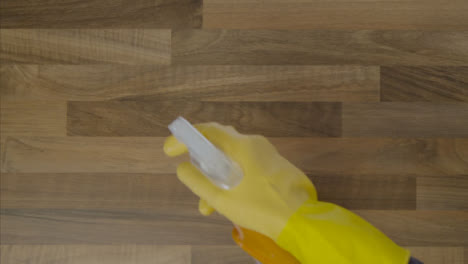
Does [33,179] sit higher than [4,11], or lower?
lower

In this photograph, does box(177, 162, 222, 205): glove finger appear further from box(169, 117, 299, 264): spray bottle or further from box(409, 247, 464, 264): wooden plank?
box(409, 247, 464, 264): wooden plank

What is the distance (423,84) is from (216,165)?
53 cm

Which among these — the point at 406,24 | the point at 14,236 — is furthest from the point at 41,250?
the point at 406,24

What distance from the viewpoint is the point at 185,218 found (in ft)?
2.47

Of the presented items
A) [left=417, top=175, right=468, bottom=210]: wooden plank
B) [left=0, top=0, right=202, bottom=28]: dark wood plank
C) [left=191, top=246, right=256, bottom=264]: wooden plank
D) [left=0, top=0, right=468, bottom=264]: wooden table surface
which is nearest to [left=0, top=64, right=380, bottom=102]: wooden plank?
[left=0, top=0, right=468, bottom=264]: wooden table surface

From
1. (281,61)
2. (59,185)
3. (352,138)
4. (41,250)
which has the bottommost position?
(41,250)

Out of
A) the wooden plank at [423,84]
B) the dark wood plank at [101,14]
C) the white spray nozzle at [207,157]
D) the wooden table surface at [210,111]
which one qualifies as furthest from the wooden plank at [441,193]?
the dark wood plank at [101,14]

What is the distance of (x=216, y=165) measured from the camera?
19.3 inches

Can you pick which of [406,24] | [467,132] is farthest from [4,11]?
[467,132]

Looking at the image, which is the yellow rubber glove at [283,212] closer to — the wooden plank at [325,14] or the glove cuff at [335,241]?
the glove cuff at [335,241]

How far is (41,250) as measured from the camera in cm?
75

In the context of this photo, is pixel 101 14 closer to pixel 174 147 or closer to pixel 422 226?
pixel 174 147

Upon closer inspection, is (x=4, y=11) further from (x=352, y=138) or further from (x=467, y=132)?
(x=467, y=132)

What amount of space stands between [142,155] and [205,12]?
328 mm
